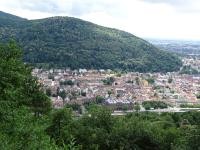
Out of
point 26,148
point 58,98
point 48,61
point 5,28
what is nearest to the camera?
point 26,148

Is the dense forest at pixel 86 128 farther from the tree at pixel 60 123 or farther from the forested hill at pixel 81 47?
the forested hill at pixel 81 47

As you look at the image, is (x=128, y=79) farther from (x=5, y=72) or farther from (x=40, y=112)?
(x=5, y=72)

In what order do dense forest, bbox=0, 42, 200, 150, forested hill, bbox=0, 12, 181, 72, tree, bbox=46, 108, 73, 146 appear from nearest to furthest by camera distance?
dense forest, bbox=0, 42, 200, 150 < tree, bbox=46, 108, 73, 146 < forested hill, bbox=0, 12, 181, 72

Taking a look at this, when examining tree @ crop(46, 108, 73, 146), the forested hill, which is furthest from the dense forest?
the forested hill

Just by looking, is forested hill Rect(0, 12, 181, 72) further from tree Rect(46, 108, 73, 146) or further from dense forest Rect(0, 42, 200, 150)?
tree Rect(46, 108, 73, 146)

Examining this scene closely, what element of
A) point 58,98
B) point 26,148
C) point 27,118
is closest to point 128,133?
point 27,118

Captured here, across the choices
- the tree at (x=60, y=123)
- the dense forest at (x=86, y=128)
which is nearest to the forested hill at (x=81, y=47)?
the dense forest at (x=86, y=128)

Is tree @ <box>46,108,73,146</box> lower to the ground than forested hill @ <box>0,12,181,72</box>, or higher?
lower

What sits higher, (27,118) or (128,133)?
(27,118)
